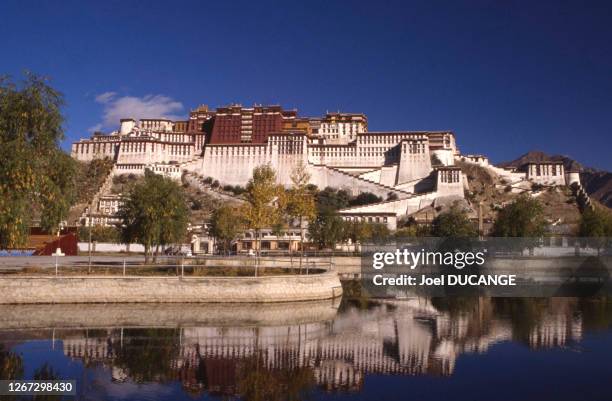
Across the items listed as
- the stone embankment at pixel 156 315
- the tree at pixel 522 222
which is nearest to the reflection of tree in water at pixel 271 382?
the stone embankment at pixel 156 315

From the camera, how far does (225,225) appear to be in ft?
194

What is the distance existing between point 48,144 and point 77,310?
22.9ft

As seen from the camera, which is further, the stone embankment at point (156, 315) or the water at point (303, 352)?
the stone embankment at point (156, 315)

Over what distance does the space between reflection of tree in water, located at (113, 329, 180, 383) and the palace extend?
7457cm

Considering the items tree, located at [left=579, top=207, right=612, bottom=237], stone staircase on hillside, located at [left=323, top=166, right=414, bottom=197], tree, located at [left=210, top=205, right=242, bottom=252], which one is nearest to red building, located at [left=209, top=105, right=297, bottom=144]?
stone staircase on hillside, located at [left=323, top=166, right=414, bottom=197]

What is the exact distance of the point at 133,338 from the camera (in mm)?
19562

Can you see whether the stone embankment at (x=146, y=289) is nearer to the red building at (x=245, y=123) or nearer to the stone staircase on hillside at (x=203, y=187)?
the stone staircase on hillside at (x=203, y=187)

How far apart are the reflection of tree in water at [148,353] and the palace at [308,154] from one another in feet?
245

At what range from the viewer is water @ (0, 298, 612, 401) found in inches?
584

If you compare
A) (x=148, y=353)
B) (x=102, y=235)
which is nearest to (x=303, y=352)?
(x=148, y=353)

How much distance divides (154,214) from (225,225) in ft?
77.0

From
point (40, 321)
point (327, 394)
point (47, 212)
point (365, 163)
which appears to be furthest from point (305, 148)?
point (327, 394)

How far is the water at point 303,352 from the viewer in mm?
14836

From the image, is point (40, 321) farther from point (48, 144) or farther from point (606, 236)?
point (606, 236)
